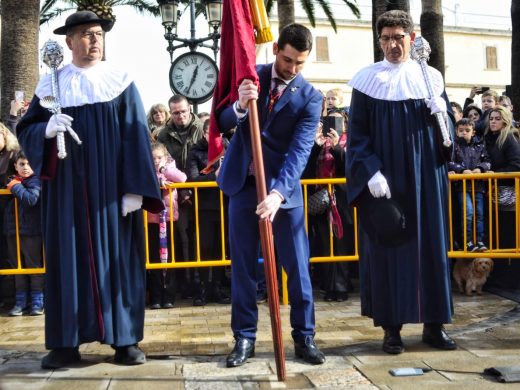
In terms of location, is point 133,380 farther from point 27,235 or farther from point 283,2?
point 283,2

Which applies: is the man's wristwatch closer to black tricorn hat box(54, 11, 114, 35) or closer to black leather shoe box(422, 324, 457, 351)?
black tricorn hat box(54, 11, 114, 35)

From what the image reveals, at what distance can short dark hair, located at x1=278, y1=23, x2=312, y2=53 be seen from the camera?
4.57 m

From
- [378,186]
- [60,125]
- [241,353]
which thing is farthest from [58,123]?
[378,186]

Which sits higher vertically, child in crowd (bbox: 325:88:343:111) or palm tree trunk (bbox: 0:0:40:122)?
palm tree trunk (bbox: 0:0:40:122)

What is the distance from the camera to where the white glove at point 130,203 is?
4746 millimetres

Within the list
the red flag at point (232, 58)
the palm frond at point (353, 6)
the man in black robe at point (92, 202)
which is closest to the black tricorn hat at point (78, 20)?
the man in black robe at point (92, 202)

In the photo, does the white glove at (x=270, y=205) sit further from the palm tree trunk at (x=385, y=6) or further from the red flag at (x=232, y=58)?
the palm tree trunk at (x=385, y=6)

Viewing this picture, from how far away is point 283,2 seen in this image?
1806 cm

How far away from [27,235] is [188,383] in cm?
362

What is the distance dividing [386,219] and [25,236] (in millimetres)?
3884

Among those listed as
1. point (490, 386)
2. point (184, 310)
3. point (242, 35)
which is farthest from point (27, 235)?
point (490, 386)

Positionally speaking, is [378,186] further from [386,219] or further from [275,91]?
[275,91]

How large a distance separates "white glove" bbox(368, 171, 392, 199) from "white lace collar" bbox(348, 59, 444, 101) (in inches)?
21.7

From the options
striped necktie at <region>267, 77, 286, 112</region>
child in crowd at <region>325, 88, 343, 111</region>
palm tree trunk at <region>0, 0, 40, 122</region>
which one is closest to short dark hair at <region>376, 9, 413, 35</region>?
striped necktie at <region>267, 77, 286, 112</region>
